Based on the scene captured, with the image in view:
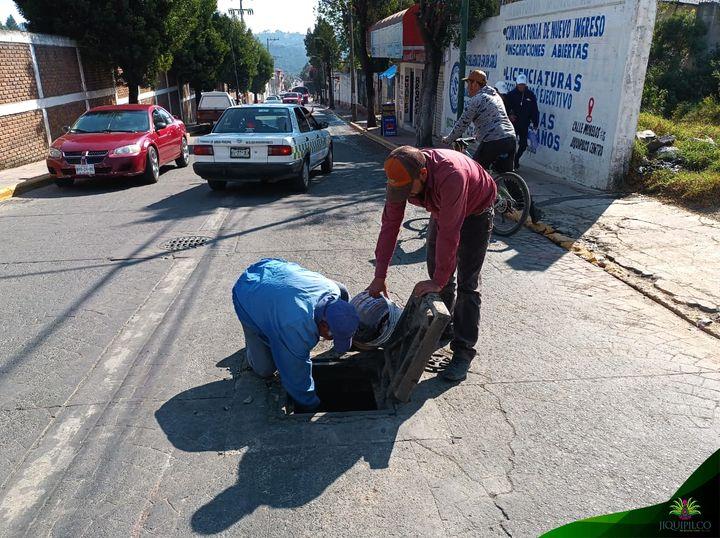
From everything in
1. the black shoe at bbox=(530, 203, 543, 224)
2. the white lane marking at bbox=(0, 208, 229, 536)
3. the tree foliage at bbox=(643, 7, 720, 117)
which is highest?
the tree foliage at bbox=(643, 7, 720, 117)

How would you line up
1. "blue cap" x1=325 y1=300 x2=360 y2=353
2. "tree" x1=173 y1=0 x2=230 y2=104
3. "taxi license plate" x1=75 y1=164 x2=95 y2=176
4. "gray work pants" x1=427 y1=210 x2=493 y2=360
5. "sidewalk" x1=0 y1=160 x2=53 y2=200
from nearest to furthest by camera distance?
"blue cap" x1=325 y1=300 x2=360 y2=353 → "gray work pants" x1=427 y1=210 x2=493 y2=360 → "taxi license plate" x1=75 y1=164 x2=95 y2=176 → "sidewalk" x1=0 y1=160 x2=53 y2=200 → "tree" x1=173 y1=0 x2=230 y2=104

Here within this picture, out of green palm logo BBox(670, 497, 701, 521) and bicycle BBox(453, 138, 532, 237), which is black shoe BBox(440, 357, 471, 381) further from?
bicycle BBox(453, 138, 532, 237)

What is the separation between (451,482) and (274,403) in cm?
129

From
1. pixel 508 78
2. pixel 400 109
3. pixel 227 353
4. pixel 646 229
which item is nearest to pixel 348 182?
pixel 508 78

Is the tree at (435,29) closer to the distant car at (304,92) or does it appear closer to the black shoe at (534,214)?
the black shoe at (534,214)

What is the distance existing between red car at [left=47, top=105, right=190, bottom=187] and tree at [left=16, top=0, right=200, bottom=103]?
28.1 feet

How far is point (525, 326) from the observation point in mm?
4824

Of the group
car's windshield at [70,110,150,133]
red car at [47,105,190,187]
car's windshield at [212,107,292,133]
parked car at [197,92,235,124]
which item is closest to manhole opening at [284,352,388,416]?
car's windshield at [212,107,292,133]

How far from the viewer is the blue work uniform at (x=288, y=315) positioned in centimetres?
330

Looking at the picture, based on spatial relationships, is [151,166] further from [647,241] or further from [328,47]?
[328,47]

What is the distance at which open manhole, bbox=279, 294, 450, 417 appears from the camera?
11.3 feet

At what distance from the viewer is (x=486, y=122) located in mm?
6902

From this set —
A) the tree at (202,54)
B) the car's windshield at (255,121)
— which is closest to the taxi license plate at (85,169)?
the car's windshield at (255,121)

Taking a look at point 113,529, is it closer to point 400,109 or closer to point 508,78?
point 508,78
